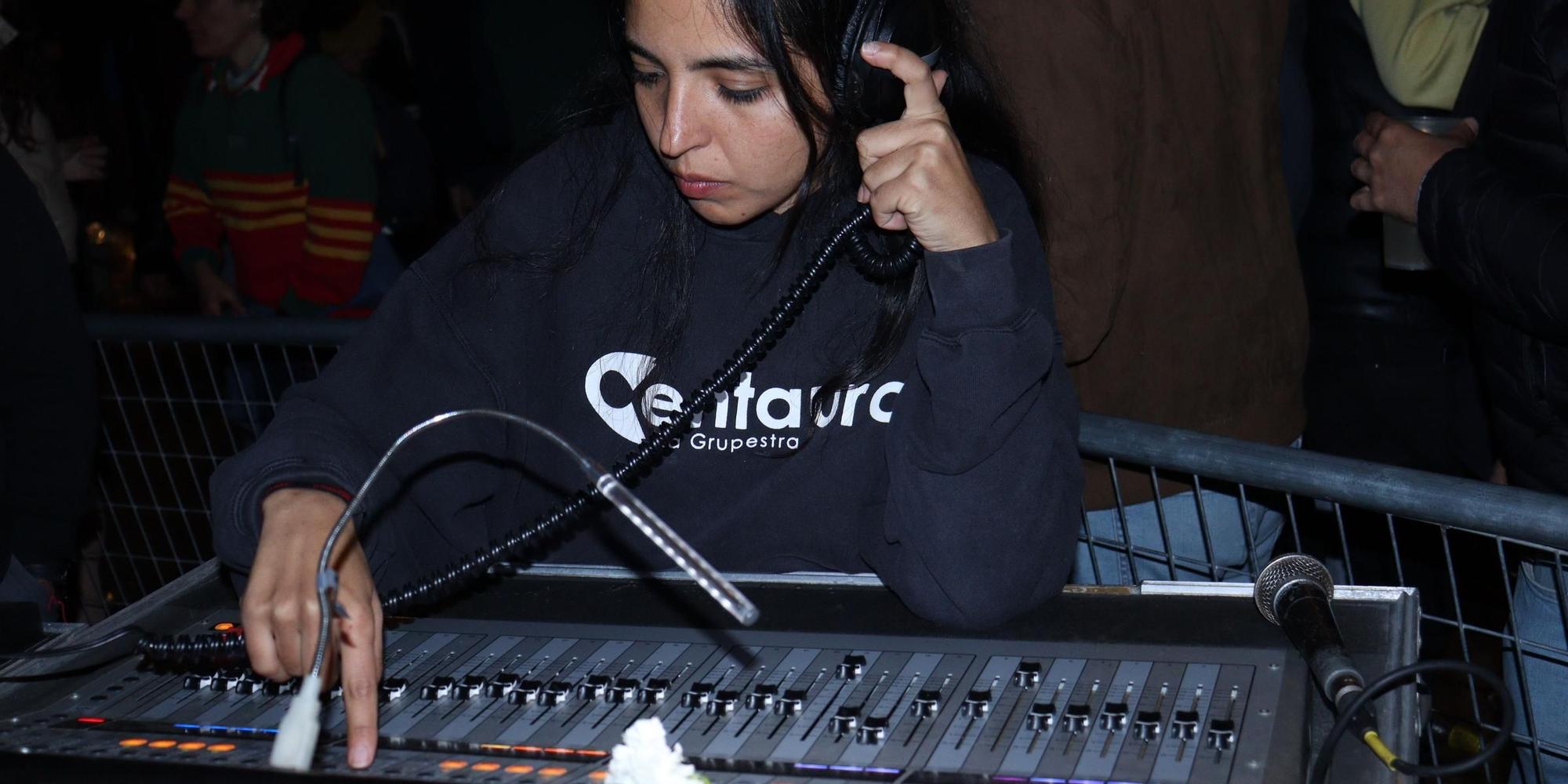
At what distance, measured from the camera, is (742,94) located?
134 centimetres

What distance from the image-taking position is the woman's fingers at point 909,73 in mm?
1329

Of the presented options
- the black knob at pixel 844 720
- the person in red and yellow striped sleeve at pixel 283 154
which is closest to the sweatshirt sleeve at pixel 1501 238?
the black knob at pixel 844 720

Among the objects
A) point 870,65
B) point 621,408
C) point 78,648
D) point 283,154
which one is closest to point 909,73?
point 870,65

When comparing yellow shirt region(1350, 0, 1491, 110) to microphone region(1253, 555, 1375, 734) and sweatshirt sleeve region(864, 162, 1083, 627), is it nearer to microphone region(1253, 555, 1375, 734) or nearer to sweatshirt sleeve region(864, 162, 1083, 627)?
sweatshirt sleeve region(864, 162, 1083, 627)

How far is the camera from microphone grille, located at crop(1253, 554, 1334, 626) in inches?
44.8

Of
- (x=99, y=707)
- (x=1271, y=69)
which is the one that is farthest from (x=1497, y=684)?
(x=1271, y=69)

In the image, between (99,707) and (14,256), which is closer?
(99,707)

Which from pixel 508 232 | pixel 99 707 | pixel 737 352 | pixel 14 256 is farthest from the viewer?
pixel 14 256

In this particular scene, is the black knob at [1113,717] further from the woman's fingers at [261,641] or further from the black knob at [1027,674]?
the woman's fingers at [261,641]

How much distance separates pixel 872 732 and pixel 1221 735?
24cm

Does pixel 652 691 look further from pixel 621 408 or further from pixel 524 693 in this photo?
pixel 621 408

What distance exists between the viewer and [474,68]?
4.39 m

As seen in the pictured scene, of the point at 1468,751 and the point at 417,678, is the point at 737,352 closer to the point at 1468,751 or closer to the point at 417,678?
the point at 417,678

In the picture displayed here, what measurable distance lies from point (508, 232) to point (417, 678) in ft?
1.95
